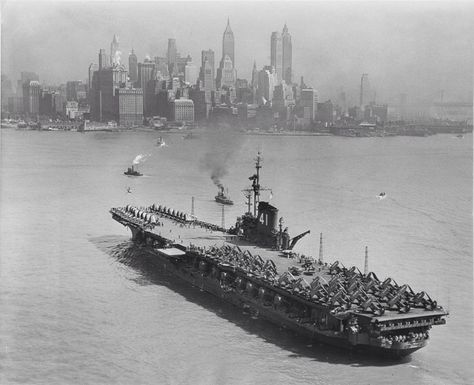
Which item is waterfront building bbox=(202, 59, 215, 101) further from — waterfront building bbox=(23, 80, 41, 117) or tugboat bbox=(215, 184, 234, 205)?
waterfront building bbox=(23, 80, 41, 117)

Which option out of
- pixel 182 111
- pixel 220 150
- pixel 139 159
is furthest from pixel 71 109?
pixel 220 150

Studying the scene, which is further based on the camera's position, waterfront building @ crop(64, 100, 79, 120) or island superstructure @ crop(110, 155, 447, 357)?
waterfront building @ crop(64, 100, 79, 120)

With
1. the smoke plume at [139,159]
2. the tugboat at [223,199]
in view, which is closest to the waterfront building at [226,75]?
the tugboat at [223,199]

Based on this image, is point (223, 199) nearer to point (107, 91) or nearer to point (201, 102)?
point (201, 102)

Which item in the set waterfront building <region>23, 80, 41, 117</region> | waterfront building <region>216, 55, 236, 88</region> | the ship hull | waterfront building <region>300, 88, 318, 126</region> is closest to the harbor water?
the ship hull

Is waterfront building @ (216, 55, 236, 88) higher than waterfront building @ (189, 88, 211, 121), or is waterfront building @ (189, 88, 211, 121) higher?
waterfront building @ (216, 55, 236, 88)
